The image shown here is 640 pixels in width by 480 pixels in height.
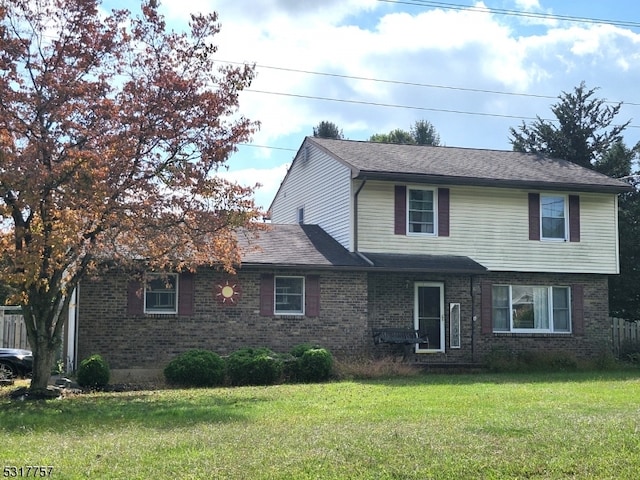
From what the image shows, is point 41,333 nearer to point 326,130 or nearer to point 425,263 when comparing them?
point 425,263

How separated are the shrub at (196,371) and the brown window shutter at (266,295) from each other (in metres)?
Answer: 2.99

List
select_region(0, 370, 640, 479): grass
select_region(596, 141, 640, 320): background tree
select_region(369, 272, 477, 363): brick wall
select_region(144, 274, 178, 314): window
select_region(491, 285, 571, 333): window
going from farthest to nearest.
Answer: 1. select_region(596, 141, 640, 320): background tree
2. select_region(491, 285, 571, 333): window
3. select_region(369, 272, 477, 363): brick wall
4. select_region(144, 274, 178, 314): window
5. select_region(0, 370, 640, 479): grass

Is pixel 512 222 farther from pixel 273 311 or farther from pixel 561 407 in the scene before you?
pixel 561 407

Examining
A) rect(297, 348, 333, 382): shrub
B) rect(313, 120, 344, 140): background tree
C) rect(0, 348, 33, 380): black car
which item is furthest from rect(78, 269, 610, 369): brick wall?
rect(313, 120, 344, 140): background tree

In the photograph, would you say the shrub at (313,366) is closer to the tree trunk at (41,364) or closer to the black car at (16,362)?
the tree trunk at (41,364)

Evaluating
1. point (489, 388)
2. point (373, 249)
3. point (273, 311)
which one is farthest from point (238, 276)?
point (489, 388)

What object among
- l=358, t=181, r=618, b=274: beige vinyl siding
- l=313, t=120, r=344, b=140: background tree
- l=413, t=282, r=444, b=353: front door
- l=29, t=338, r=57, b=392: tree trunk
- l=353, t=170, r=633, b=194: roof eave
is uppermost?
l=313, t=120, r=344, b=140: background tree

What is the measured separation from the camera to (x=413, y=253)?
70.2 ft

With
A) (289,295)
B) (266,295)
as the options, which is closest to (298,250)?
(289,295)

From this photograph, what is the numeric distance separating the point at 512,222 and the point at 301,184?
7.74 meters

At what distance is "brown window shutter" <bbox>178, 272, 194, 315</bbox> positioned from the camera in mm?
18891

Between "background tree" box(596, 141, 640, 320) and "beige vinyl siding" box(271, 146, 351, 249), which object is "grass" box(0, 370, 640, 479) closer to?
"beige vinyl siding" box(271, 146, 351, 249)

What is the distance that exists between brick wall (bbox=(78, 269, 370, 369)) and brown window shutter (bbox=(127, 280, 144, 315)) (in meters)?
0.10

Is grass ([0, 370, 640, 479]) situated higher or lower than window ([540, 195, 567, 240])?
lower
